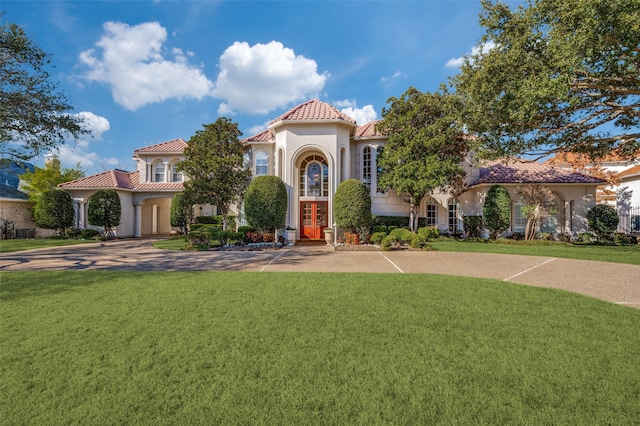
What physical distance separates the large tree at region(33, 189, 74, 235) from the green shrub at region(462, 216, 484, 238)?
3023 cm

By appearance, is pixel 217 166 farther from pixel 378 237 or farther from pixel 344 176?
pixel 378 237

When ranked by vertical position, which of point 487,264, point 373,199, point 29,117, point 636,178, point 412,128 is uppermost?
point 412,128

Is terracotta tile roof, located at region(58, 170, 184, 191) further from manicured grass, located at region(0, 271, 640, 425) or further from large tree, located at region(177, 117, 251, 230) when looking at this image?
manicured grass, located at region(0, 271, 640, 425)

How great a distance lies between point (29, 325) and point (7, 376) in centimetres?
188

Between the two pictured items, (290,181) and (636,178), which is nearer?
(290,181)

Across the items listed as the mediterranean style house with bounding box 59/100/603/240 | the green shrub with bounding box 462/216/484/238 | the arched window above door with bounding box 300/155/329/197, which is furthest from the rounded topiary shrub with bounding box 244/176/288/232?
the green shrub with bounding box 462/216/484/238

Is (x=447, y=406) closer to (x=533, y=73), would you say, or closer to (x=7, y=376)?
(x=7, y=376)

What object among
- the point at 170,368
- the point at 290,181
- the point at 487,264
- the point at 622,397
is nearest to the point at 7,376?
the point at 170,368

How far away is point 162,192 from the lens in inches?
960

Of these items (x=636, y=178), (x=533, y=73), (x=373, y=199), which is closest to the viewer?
(x=533, y=73)

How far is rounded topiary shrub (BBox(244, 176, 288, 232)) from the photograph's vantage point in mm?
16453

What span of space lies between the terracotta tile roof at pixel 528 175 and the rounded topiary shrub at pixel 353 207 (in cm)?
945

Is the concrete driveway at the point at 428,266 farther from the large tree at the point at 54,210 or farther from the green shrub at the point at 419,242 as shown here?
the large tree at the point at 54,210

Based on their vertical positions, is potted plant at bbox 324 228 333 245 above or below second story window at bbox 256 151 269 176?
below
